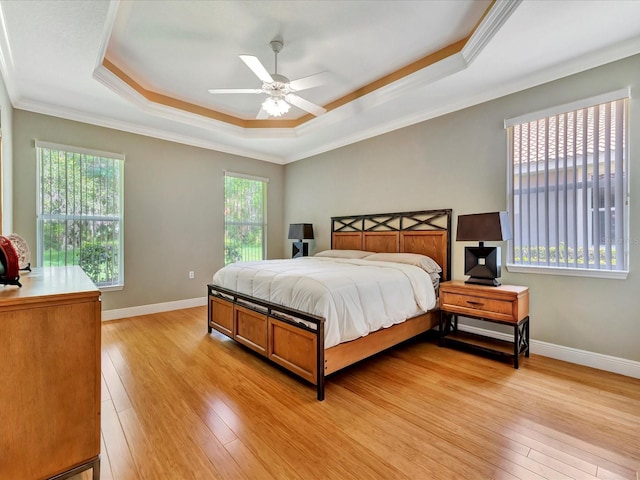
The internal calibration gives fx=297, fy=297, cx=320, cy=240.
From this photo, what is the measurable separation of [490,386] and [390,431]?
1078mm

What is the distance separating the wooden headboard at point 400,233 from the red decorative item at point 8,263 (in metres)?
3.72

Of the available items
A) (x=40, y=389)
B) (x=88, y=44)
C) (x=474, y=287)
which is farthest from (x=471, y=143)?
(x=40, y=389)

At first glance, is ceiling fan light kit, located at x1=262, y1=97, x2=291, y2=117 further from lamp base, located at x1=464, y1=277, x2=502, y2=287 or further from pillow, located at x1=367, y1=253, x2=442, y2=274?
lamp base, located at x1=464, y1=277, x2=502, y2=287

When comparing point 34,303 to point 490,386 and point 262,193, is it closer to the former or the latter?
point 490,386

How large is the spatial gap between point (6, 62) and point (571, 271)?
5.55 meters

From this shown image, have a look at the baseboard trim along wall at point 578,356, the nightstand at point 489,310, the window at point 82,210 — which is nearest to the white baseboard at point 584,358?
the baseboard trim along wall at point 578,356

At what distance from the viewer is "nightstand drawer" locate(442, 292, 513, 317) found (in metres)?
2.73

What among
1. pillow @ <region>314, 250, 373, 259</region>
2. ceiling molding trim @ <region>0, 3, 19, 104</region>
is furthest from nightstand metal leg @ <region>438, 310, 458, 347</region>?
ceiling molding trim @ <region>0, 3, 19, 104</region>

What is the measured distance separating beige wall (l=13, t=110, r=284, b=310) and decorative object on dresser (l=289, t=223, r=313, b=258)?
1291 millimetres

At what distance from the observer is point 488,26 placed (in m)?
2.35

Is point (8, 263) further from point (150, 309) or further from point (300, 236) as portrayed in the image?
point (300, 236)

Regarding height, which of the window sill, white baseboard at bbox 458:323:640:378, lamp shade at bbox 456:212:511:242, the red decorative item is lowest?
white baseboard at bbox 458:323:640:378

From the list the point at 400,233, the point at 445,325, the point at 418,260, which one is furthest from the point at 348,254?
the point at 445,325

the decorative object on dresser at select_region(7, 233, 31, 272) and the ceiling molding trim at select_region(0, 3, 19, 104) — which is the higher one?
the ceiling molding trim at select_region(0, 3, 19, 104)
